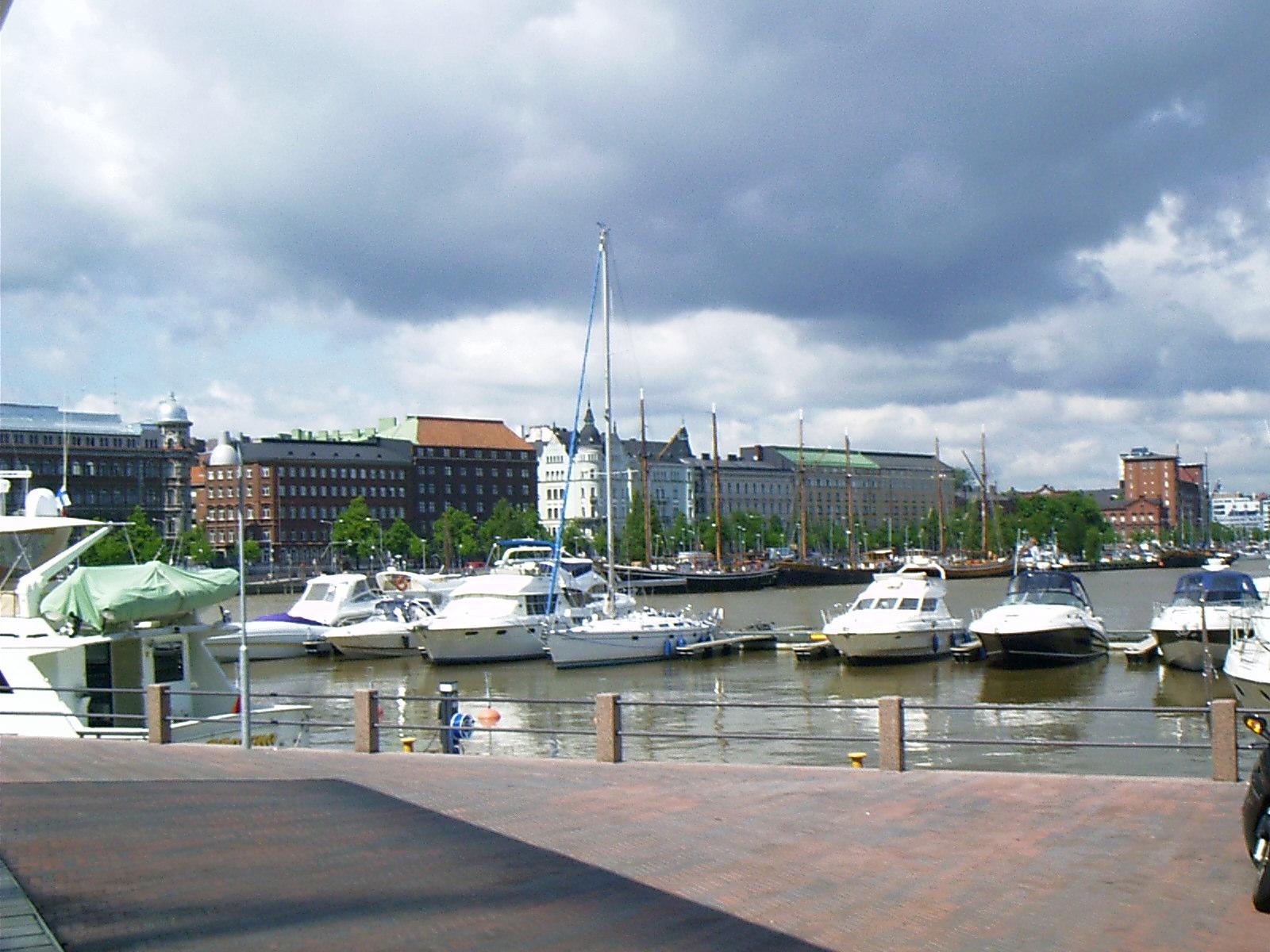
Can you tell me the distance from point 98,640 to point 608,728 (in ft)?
39.3

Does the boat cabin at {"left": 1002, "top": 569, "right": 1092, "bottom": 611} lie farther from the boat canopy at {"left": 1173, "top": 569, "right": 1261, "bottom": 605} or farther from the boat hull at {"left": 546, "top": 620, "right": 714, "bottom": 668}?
the boat hull at {"left": 546, "top": 620, "right": 714, "bottom": 668}

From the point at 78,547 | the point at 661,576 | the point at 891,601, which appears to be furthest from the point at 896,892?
the point at 661,576

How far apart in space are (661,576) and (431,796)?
352ft

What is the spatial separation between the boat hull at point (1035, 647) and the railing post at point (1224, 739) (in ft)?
108

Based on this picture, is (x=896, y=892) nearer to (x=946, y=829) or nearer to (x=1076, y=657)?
(x=946, y=829)

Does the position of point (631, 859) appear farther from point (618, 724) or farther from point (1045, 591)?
point (1045, 591)

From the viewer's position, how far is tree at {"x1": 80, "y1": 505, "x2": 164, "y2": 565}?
106875mm

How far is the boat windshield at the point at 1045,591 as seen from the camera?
171ft

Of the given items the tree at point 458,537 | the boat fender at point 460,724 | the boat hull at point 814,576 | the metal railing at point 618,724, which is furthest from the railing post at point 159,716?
the tree at point 458,537


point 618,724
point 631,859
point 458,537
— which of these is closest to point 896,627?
point 618,724

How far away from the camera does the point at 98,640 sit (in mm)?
26312

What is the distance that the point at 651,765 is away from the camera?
1922 centimetres

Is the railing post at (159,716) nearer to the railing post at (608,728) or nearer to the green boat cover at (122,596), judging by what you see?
the green boat cover at (122,596)

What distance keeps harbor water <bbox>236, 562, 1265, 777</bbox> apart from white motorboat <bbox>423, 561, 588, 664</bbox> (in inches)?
32.8
